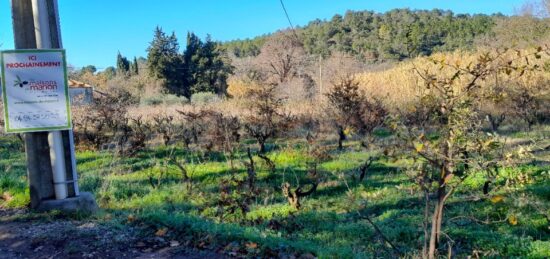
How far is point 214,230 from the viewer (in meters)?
4.46

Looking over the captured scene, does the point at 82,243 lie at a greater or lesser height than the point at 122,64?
lesser

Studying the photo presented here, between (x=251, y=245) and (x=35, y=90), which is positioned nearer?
(x=251, y=245)

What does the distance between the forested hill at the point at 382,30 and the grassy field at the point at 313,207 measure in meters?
23.8

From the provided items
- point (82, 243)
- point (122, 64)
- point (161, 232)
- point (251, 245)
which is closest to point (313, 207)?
point (161, 232)

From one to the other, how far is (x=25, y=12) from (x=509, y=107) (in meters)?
16.8

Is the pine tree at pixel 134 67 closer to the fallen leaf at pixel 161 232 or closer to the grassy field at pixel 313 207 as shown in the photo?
the grassy field at pixel 313 207

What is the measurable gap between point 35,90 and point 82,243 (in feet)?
6.54

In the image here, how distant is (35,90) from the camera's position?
5434 mm

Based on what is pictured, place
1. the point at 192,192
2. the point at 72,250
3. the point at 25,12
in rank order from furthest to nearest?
the point at 192,192
the point at 25,12
the point at 72,250

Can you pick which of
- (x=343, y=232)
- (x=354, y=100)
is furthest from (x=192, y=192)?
(x=354, y=100)

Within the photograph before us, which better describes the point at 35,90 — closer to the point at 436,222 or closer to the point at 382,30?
the point at 436,222

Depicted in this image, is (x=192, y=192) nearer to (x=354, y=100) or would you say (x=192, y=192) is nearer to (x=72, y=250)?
(x=72, y=250)

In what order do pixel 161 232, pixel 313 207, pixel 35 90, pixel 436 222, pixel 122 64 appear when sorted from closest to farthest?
1. pixel 436 222
2. pixel 161 232
3. pixel 35 90
4. pixel 313 207
5. pixel 122 64

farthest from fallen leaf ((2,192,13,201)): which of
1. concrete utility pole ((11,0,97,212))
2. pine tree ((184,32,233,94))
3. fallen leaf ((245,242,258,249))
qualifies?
pine tree ((184,32,233,94))
